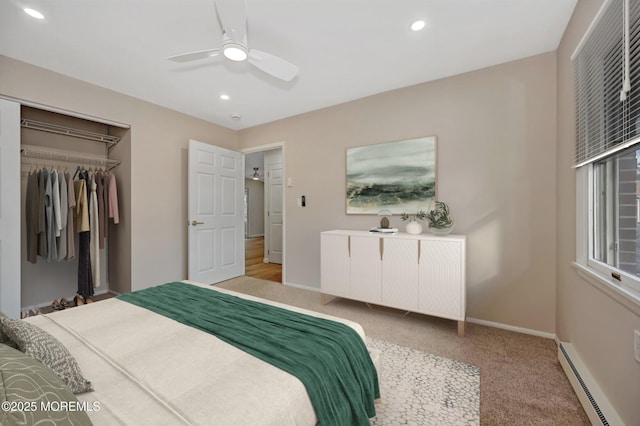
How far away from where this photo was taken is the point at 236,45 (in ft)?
6.08

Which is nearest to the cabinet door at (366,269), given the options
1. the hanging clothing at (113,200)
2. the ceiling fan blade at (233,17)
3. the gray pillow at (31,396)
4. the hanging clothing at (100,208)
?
the ceiling fan blade at (233,17)

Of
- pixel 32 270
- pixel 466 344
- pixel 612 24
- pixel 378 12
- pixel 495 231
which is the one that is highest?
pixel 378 12

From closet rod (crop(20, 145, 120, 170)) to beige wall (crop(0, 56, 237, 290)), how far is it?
0.17 meters

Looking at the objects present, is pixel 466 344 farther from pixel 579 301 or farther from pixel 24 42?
pixel 24 42

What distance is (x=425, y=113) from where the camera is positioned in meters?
2.85

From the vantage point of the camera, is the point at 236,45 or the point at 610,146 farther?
the point at 236,45

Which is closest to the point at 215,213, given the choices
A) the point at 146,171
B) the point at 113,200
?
the point at 146,171

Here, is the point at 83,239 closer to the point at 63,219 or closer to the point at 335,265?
the point at 63,219

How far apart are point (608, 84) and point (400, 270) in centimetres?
188

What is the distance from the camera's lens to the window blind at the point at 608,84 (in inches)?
46.4

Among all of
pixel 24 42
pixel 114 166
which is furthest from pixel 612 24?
pixel 114 166

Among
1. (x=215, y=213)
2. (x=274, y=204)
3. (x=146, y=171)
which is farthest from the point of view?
(x=274, y=204)

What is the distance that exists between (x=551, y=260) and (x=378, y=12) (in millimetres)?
2499

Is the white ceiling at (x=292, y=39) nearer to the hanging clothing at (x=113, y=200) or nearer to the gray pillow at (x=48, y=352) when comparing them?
the hanging clothing at (x=113, y=200)
